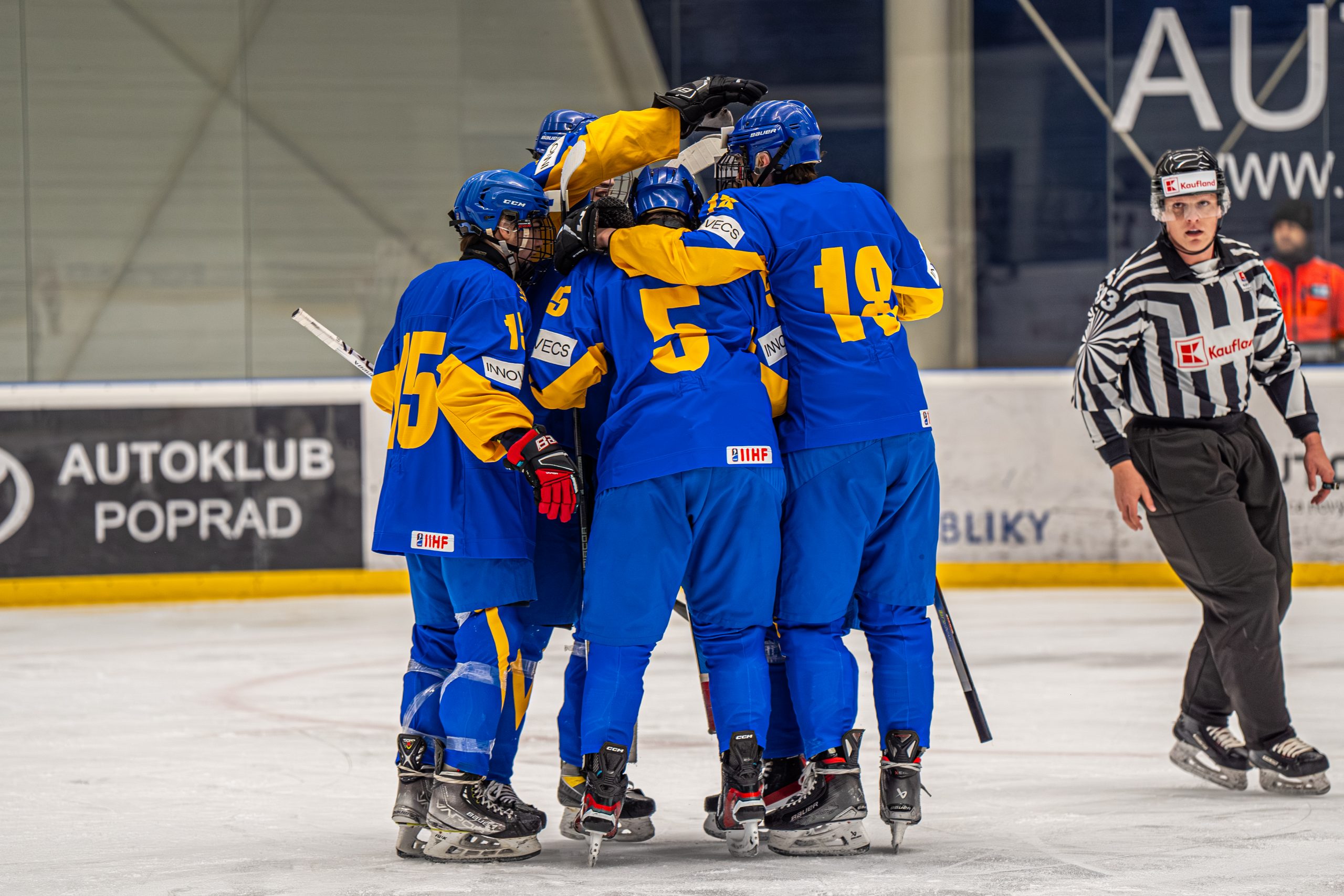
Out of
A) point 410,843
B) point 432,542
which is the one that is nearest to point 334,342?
point 432,542

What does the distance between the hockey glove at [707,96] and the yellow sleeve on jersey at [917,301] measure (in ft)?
1.87

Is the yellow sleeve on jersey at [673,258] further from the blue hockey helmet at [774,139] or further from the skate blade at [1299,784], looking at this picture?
the skate blade at [1299,784]

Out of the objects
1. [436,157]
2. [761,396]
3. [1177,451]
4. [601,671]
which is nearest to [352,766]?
[601,671]

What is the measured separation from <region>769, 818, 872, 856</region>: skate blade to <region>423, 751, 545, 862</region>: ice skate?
54 cm

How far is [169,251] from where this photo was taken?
377 inches

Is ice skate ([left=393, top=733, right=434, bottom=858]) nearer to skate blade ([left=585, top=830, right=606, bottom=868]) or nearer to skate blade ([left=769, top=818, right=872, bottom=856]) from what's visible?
skate blade ([left=585, top=830, right=606, bottom=868])

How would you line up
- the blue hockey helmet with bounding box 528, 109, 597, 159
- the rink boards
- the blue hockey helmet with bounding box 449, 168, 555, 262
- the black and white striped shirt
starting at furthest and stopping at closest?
the rink boards < the black and white striped shirt < the blue hockey helmet with bounding box 528, 109, 597, 159 < the blue hockey helmet with bounding box 449, 168, 555, 262

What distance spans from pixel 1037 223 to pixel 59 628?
18.5ft

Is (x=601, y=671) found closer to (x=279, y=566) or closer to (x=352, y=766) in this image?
(x=352, y=766)

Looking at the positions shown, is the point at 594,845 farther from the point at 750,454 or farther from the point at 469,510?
the point at 750,454

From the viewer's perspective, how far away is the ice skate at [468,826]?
3.51 meters

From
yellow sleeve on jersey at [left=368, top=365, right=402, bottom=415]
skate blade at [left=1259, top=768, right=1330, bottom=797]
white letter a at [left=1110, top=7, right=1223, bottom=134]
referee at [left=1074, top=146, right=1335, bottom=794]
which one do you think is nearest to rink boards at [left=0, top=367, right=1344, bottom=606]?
white letter a at [left=1110, top=7, right=1223, bottom=134]

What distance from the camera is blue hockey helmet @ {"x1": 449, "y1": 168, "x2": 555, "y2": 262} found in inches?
145

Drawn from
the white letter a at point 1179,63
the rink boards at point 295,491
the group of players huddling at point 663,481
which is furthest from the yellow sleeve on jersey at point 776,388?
the white letter a at point 1179,63
